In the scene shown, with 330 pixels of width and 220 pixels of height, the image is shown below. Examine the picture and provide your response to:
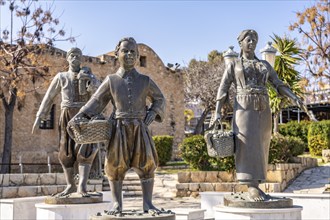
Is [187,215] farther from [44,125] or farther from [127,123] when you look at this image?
[44,125]

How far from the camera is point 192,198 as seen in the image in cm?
1248

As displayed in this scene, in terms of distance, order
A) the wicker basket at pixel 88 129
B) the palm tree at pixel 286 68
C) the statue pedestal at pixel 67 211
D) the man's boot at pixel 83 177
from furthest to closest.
Result: 1. the palm tree at pixel 286 68
2. the man's boot at pixel 83 177
3. the statue pedestal at pixel 67 211
4. the wicker basket at pixel 88 129

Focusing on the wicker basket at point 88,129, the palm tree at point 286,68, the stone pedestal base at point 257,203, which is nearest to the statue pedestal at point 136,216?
the wicker basket at point 88,129

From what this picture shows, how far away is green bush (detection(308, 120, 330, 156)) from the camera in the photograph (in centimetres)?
1692

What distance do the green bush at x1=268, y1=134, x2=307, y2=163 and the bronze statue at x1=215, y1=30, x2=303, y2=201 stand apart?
23.2 feet

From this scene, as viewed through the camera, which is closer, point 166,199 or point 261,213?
point 261,213

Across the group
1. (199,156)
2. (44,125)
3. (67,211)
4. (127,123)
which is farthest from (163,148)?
(127,123)

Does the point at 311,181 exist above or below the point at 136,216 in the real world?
below

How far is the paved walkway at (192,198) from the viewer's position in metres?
11.3

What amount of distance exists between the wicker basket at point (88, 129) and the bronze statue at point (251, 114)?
171 centimetres

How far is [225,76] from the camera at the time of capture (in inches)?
221

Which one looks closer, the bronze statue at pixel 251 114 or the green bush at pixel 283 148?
the bronze statue at pixel 251 114

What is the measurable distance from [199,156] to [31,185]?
4739 mm

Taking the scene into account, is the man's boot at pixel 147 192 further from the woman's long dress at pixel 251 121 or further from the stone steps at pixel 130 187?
the stone steps at pixel 130 187
